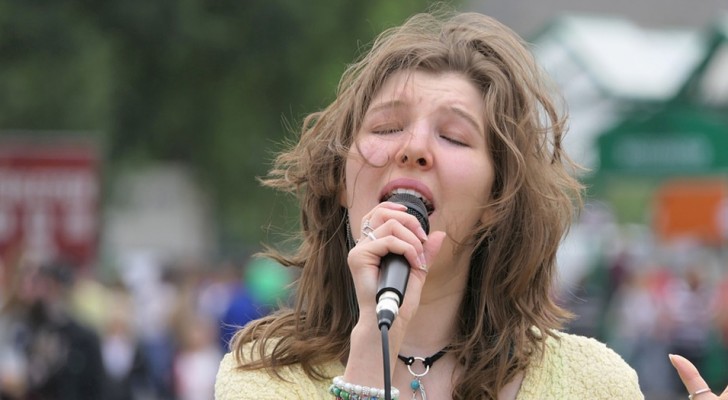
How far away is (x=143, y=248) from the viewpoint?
34.2 m

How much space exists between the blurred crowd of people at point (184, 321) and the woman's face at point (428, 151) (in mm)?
422

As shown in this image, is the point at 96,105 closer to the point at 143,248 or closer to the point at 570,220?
the point at 143,248

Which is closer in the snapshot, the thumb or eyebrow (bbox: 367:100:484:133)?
the thumb

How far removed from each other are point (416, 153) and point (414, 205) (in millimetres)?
116

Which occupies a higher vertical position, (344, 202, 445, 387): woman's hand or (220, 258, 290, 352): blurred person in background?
(344, 202, 445, 387): woman's hand

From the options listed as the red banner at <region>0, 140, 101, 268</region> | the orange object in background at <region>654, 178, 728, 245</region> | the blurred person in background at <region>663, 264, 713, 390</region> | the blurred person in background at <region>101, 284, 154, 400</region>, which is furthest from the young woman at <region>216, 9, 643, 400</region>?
the orange object in background at <region>654, 178, 728, 245</region>

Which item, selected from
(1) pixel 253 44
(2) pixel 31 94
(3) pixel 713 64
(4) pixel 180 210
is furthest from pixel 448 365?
(4) pixel 180 210

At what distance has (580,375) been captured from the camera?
278 cm

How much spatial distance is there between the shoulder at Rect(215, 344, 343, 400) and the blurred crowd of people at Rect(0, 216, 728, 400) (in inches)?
15.8

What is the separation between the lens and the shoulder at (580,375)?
9.03 feet

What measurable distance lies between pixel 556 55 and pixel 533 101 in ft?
42.7

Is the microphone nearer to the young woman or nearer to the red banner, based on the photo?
the young woman

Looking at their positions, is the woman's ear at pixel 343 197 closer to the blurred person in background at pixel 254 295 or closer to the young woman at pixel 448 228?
the young woman at pixel 448 228

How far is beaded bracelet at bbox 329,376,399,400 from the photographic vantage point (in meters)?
2.54
